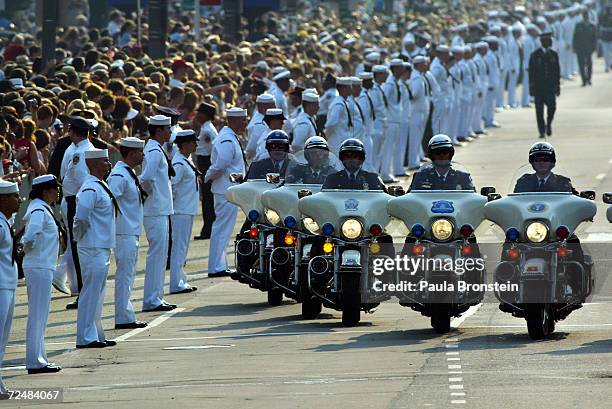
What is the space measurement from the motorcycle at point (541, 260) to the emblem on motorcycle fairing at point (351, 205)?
52.0 inches

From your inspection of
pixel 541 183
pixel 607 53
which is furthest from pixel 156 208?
pixel 607 53

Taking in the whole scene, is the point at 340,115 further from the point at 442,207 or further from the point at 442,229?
the point at 442,229

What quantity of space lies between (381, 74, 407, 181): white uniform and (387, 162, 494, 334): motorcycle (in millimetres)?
17164

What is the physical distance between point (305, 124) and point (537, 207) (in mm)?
10036

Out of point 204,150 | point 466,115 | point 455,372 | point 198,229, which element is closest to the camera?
point 455,372

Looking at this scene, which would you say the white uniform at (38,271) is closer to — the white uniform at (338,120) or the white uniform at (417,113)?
the white uniform at (338,120)

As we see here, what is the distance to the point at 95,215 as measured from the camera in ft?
61.3

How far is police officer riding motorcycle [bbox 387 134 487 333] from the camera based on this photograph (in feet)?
59.7

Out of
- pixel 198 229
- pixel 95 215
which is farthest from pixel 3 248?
pixel 198 229

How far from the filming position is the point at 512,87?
5341 cm

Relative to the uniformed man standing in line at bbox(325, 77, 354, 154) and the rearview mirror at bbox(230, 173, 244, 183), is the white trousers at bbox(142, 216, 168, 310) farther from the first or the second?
the uniformed man standing in line at bbox(325, 77, 354, 154)

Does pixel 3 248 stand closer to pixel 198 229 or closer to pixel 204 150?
pixel 204 150

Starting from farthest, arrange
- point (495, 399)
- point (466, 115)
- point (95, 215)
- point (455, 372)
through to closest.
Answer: point (466, 115) → point (95, 215) → point (455, 372) → point (495, 399)

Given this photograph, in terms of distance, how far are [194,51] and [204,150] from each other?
534 inches
